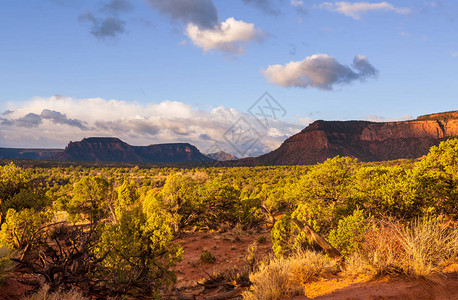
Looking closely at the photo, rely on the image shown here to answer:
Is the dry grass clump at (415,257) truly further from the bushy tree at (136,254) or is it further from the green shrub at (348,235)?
the bushy tree at (136,254)

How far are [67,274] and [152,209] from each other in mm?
18428

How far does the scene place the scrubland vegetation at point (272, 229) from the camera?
6.71 m

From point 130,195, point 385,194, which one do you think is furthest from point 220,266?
point 130,195

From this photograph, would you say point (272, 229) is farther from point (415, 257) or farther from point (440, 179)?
point (440, 179)

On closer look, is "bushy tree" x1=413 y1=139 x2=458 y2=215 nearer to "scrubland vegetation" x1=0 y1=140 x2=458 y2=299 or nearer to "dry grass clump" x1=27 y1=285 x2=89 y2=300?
"scrubland vegetation" x1=0 y1=140 x2=458 y2=299

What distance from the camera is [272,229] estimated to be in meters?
15.3

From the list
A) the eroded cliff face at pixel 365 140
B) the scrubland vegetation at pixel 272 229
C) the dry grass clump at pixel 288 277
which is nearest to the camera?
the dry grass clump at pixel 288 277

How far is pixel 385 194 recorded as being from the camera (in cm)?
1471

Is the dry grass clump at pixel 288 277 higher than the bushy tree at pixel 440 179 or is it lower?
lower

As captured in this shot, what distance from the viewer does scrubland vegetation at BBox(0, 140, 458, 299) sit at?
6715mm

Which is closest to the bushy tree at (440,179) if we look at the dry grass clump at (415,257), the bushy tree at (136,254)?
the dry grass clump at (415,257)

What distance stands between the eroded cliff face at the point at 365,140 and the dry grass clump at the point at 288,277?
125 metres

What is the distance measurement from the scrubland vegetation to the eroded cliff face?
109m

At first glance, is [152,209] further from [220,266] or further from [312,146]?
[312,146]
